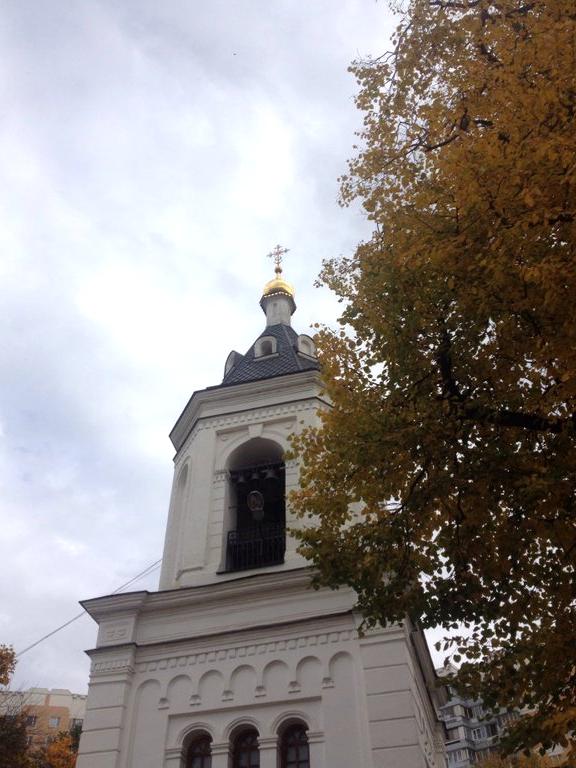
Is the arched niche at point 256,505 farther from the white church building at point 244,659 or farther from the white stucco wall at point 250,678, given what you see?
the white stucco wall at point 250,678

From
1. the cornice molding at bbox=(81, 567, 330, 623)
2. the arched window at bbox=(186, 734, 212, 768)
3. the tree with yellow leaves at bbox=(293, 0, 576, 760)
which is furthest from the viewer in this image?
the cornice molding at bbox=(81, 567, 330, 623)

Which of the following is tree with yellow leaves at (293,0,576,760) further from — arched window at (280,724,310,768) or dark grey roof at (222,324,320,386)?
dark grey roof at (222,324,320,386)

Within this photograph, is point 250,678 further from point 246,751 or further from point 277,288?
point 277,288

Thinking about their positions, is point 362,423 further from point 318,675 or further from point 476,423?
point 318,675

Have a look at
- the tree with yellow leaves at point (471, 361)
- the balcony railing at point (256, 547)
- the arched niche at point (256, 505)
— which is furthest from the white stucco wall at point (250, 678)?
the tree with yellow leaves at point (471, 361)

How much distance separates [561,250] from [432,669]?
11597 millimetres

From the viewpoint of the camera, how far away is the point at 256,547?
44.1 feet

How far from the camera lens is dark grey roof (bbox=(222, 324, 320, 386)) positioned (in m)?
16.8

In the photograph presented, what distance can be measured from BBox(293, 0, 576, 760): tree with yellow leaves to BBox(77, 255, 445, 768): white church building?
3013 mm

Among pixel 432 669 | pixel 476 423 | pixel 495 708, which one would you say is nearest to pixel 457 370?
pixel 476 423

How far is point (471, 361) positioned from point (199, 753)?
7.76 metres

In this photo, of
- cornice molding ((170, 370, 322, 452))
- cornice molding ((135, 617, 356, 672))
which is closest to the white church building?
cornice molding ((135, 617, 356, 672))

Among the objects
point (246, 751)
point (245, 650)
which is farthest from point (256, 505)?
point (246, 751)

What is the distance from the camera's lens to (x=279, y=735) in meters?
11.0
